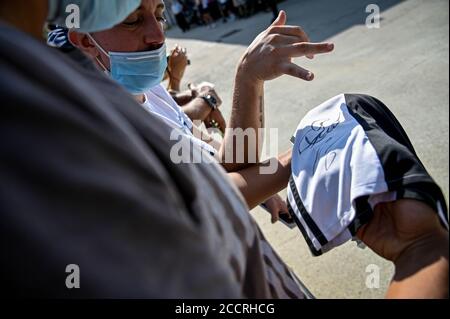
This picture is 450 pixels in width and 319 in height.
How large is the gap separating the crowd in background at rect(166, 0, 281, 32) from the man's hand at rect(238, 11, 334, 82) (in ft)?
31.9

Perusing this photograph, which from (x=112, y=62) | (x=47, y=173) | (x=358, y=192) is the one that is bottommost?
(x=358, y=192)

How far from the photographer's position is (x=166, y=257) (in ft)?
1.43

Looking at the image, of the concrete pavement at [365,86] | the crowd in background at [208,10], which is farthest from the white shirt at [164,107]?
the crowd in background at [208,10]

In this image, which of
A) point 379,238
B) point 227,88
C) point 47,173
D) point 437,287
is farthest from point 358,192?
point 227,88

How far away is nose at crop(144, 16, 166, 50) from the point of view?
55.2 inches

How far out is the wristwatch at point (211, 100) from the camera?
2.36 metres

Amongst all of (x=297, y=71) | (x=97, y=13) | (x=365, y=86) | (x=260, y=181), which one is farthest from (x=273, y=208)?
(x=365, y=86)

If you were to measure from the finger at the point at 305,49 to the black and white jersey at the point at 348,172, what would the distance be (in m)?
0.14

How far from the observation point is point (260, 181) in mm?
1122

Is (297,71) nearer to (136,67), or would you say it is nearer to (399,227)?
(399,227)

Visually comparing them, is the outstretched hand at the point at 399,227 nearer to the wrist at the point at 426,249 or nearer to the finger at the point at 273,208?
the wrist at the point at 426,249

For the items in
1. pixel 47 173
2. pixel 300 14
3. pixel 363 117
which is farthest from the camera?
pixel 300 14
